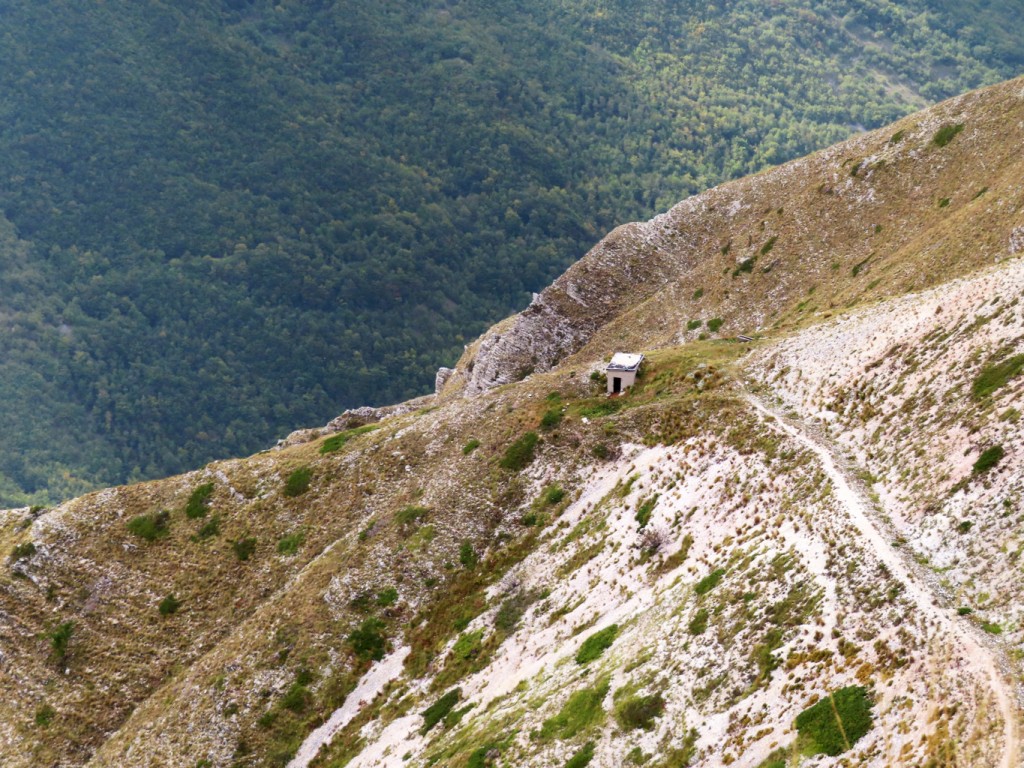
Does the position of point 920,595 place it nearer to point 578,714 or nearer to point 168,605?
point 578,714

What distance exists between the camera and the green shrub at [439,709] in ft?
202

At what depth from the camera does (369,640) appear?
72375 mm

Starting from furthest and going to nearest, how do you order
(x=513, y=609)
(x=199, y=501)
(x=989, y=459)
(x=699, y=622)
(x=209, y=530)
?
(x=199, y=501)
(x=209, y=530)
(x=513, y=609)
(x=699, y=622)
(x=989, y=459)

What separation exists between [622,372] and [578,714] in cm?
4145

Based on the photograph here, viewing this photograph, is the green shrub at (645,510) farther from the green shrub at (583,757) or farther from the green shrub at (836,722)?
the green shrub at (836,722)

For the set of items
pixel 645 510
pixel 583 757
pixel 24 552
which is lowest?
pixel 583 757

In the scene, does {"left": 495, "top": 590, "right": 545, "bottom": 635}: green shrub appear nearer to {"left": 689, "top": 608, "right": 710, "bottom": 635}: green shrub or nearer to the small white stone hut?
{"left": 689, "top": 608, "right": 710, "bottom": 635}: green shrub

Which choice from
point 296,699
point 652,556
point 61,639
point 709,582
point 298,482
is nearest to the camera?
point 709,582

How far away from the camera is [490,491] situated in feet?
263

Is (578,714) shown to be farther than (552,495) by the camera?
No

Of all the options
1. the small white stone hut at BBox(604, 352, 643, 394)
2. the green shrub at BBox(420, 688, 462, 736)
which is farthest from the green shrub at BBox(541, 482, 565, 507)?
the green shrub at BBox(420, 688, 462, 736)

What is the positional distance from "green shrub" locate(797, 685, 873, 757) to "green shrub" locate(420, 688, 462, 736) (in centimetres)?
2960

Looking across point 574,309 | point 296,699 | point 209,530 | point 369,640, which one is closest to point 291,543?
point 209,530

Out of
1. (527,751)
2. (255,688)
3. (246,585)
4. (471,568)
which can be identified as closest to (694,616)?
(527,751)
